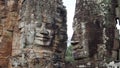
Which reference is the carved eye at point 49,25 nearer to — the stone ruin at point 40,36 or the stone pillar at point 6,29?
the stone ruin at point 40,36

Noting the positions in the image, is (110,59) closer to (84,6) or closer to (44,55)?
(84,6)

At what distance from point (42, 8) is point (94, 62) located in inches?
104

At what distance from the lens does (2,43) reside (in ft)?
35.9

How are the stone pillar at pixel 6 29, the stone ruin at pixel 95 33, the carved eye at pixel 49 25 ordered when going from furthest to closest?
the stone pillar at pixel 6 29
the carved eye at pixel 49 25
the stone ruin at pixel 95 33

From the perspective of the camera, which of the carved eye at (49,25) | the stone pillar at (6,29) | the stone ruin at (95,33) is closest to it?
the stone ruin at (95,33)

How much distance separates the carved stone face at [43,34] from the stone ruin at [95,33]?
1607 millimetres

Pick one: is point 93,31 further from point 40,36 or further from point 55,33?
point 55,33

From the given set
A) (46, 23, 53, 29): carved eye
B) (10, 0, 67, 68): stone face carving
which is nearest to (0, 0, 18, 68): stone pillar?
(10, 0, 67, 68): stone face carving

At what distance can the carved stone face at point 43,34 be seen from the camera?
7.70m

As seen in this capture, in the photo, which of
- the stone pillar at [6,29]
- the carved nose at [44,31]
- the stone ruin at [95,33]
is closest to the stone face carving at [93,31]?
the stone ruin at [95,33]

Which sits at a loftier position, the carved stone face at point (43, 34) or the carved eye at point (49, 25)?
the carved eye at point (49, 25)

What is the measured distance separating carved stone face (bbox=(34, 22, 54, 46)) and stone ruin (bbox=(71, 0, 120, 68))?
1607mm

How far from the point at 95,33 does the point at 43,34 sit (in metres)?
1.96

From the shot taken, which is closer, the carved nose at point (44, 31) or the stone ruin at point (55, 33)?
the stone ruin at point (55, 33)
